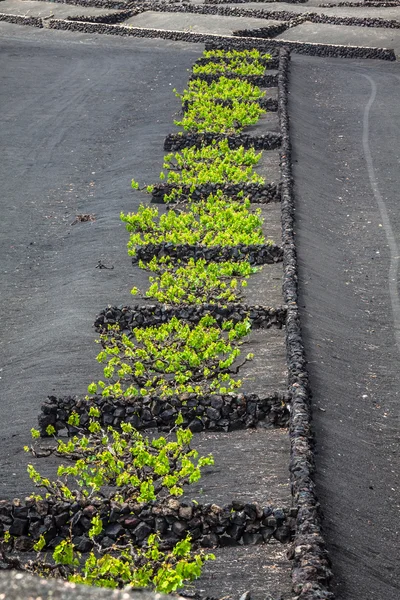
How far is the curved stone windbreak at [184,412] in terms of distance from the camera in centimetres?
955

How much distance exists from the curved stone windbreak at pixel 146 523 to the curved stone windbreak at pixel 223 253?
697cm

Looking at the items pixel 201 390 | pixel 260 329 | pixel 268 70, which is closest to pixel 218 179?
pixel 260 329

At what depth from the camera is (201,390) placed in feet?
33.3

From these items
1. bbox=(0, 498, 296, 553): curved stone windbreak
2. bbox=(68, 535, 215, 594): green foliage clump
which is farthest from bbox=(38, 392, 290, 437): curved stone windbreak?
bbox=(68, 535, 215, 594): green foliage clump

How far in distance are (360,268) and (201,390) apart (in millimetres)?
5692

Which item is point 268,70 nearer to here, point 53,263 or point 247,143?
point 247,143

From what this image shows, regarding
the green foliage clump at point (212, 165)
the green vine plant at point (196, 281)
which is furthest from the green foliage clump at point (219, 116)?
the green vine plant at point (196, 281)

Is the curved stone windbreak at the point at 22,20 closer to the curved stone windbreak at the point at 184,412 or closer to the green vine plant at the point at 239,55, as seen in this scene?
the green vine plant at the point at 239,55

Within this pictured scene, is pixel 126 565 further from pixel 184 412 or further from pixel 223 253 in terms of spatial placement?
pixel 223 253

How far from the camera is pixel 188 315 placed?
12.1 meters

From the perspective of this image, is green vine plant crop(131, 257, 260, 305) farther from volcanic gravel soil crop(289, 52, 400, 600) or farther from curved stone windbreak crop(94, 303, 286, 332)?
volcanic gravel soil crop(289, 52, 400, 600)

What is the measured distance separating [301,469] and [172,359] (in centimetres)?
298

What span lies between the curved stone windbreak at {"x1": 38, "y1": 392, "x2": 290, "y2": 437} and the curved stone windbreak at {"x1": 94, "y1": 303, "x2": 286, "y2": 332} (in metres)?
2.36

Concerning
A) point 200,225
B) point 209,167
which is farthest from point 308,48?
point 200,225
